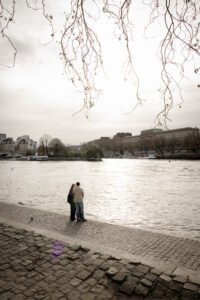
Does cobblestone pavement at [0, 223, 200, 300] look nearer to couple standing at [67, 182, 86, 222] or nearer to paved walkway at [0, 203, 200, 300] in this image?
paved walkway at [0, 203, 200, 300]

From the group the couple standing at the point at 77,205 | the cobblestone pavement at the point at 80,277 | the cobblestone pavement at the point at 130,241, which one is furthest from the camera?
the couple standing at the point at 77,205

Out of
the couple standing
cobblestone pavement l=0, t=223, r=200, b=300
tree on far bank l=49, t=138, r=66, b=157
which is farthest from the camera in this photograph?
tree on far bank l=49, t=138, r=66, b=157

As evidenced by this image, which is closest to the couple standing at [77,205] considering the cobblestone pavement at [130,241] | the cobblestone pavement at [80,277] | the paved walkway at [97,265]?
the cobblestone pavement at [130,241]

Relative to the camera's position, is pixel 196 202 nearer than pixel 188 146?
Yes

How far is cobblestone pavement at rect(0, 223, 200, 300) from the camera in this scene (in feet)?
19.1

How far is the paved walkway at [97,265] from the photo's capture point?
19.4 ft

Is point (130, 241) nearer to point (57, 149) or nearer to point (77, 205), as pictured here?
point (77, 205)

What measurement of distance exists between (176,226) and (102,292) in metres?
8.25

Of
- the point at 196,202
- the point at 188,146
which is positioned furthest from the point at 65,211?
the point at 188,146

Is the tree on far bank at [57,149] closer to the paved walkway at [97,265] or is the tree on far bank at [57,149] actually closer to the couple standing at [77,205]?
the couple standing at [77,205]

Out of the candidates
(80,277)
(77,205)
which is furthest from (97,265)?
(77,205)

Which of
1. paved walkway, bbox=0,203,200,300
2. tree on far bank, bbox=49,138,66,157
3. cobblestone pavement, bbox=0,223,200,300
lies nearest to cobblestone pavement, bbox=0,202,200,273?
paved walkway, bbox=0,203,200,300

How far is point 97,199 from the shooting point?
21797 mm

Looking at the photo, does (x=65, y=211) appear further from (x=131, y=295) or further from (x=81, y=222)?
(x=131, y=295)
